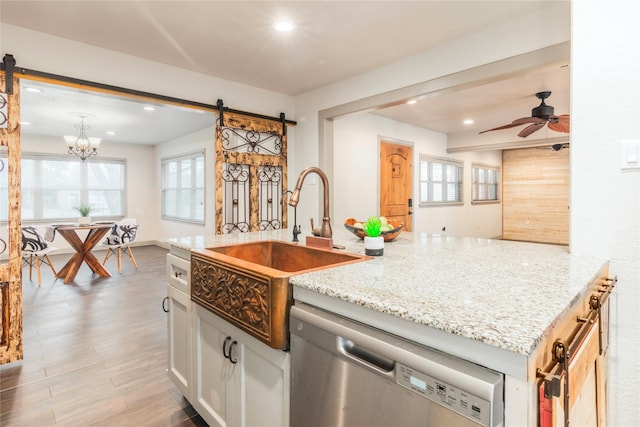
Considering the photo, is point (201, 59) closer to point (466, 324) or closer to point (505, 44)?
point (505, 44)

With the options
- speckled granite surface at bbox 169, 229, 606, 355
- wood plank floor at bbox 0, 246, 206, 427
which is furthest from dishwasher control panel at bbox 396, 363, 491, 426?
wood plank floor at bbox 0, 246, 206, 427

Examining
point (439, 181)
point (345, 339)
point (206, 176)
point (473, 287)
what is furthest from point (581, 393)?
point (439, 181)

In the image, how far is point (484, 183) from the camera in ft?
26.4

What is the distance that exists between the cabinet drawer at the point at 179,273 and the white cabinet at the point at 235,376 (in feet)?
0.51

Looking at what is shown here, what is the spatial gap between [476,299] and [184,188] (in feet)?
22.4

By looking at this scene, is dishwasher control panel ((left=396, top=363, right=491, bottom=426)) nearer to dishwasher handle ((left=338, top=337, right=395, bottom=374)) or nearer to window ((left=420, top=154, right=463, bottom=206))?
dishwasher handle ((left=338, top=337, right=395, bottom=374))

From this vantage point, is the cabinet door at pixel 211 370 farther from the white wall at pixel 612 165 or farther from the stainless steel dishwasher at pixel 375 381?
the white wall at pixel 612 165

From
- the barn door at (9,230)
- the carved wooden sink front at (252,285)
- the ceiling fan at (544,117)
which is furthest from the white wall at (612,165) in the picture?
the barn door at (9,230)

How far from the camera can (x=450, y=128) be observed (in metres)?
6.36

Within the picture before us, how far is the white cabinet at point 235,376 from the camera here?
1.20 m

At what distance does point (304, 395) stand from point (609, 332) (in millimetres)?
1380

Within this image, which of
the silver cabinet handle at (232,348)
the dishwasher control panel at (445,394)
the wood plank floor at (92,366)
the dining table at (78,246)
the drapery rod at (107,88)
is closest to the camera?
the dishwasher control panel at (445,394)

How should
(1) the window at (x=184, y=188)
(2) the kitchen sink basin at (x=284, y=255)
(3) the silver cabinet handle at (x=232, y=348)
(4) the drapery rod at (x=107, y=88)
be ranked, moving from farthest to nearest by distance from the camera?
1. (1) the window at (x=184, y=188)
2. (4) the drapery rod at (x=107, y=88)
3. (2) the kitchen sink basin at (x=284, y=255)
4. (3) the silver cabinet handle at (x=232, y=348)

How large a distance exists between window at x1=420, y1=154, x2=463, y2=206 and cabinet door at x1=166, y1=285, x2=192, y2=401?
5205 millimetres
